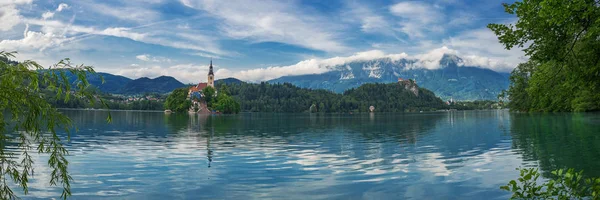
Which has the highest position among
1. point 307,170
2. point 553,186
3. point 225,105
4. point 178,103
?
point 178,103

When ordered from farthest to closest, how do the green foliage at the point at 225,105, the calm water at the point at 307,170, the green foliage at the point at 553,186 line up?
1. the green foliage at the point at 225,105
2. the calm water at the point at 307,170
3. the green foliage at the point at 553,186

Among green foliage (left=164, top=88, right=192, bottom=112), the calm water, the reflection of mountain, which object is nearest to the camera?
the calm water

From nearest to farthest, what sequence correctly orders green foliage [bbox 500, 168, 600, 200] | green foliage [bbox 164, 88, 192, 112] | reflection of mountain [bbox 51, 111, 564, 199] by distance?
green foliage [bbox 500, 168, 600, 200] < reflection of mountain [bbox 51, 111, 564, 199] < green foliage [bbox 164, 88, 192, 112]

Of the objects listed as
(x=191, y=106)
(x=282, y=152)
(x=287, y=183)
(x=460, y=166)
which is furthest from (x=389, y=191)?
(x=191, y=106)

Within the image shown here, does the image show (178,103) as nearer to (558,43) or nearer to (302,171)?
(302,171)

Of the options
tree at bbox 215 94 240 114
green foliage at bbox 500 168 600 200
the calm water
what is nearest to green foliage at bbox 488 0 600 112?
the calm water

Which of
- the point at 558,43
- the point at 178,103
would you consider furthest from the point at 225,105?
the point at 558,43

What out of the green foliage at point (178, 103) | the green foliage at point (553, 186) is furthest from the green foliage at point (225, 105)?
the green foliage at point (553, 186)

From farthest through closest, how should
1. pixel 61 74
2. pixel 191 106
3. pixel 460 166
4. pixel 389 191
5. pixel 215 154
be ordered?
pixel 191 106, pixel 215 154, pixel 460 166, pixel 389 191, pixel 61 74

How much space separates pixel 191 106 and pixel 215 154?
16951 cm

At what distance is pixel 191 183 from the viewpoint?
1916cm

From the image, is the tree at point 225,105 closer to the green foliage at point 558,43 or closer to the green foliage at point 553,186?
the green foliage at point 558,43

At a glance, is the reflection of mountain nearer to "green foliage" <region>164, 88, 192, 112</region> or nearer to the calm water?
the calm water

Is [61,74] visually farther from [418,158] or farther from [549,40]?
[418,158]
